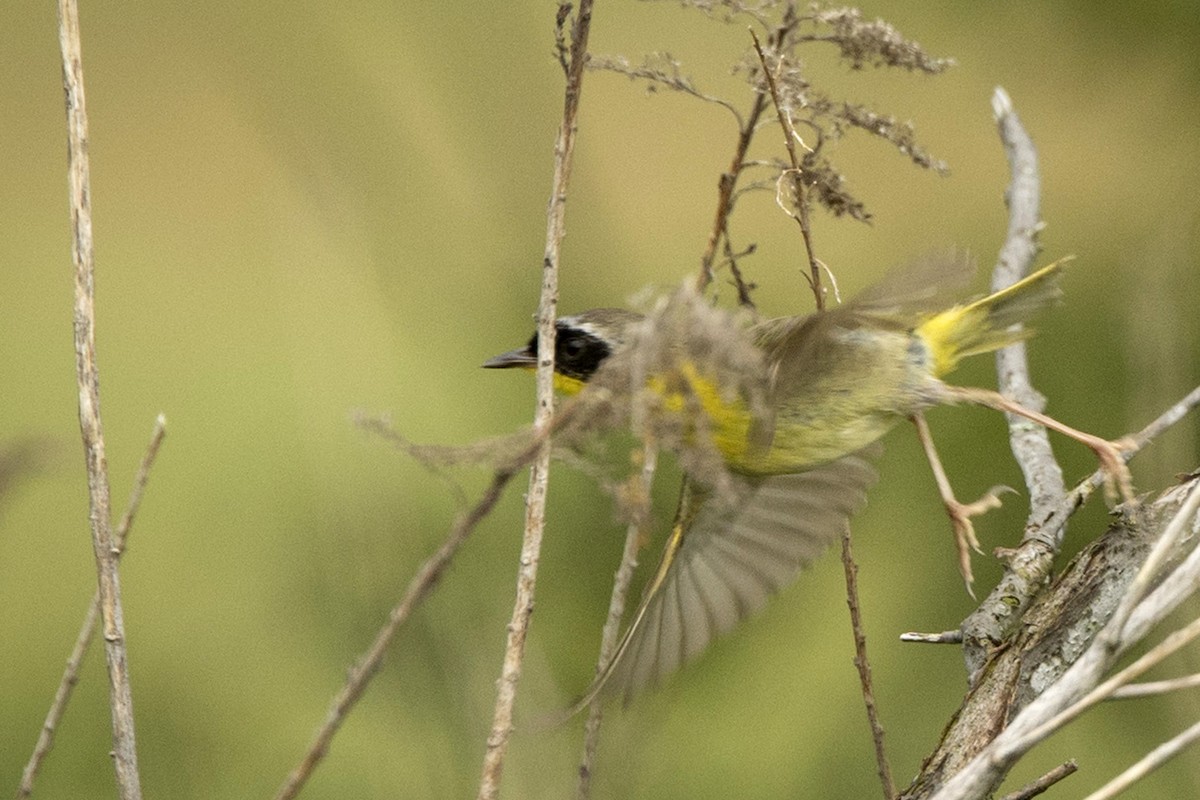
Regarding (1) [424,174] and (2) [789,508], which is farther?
(1) [424,174]

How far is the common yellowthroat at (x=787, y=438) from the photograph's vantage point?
98 centimetres

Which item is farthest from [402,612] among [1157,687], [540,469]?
[1157,687]

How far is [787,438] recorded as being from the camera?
3.33 feet

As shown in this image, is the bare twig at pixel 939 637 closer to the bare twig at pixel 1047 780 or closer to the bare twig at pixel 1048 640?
the bare twig at pixel 1048 640

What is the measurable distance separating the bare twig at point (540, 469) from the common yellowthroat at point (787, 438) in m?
0.27

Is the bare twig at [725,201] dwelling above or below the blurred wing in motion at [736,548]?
above

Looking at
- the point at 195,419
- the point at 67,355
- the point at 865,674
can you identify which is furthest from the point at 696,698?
the point at 67,355

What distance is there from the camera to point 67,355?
2.27m

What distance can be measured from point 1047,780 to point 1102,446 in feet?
1.30

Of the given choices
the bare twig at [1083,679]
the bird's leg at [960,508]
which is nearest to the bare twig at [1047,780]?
the bare twig at [1083,679]

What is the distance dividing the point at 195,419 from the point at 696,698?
1.01m

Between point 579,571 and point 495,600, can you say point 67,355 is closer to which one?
point 579,571

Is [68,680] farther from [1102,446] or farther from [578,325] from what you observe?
[1102,446]

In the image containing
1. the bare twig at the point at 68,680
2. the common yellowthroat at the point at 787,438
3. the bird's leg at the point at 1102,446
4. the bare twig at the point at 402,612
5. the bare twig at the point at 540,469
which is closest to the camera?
the bare twig at the point at 402,612
